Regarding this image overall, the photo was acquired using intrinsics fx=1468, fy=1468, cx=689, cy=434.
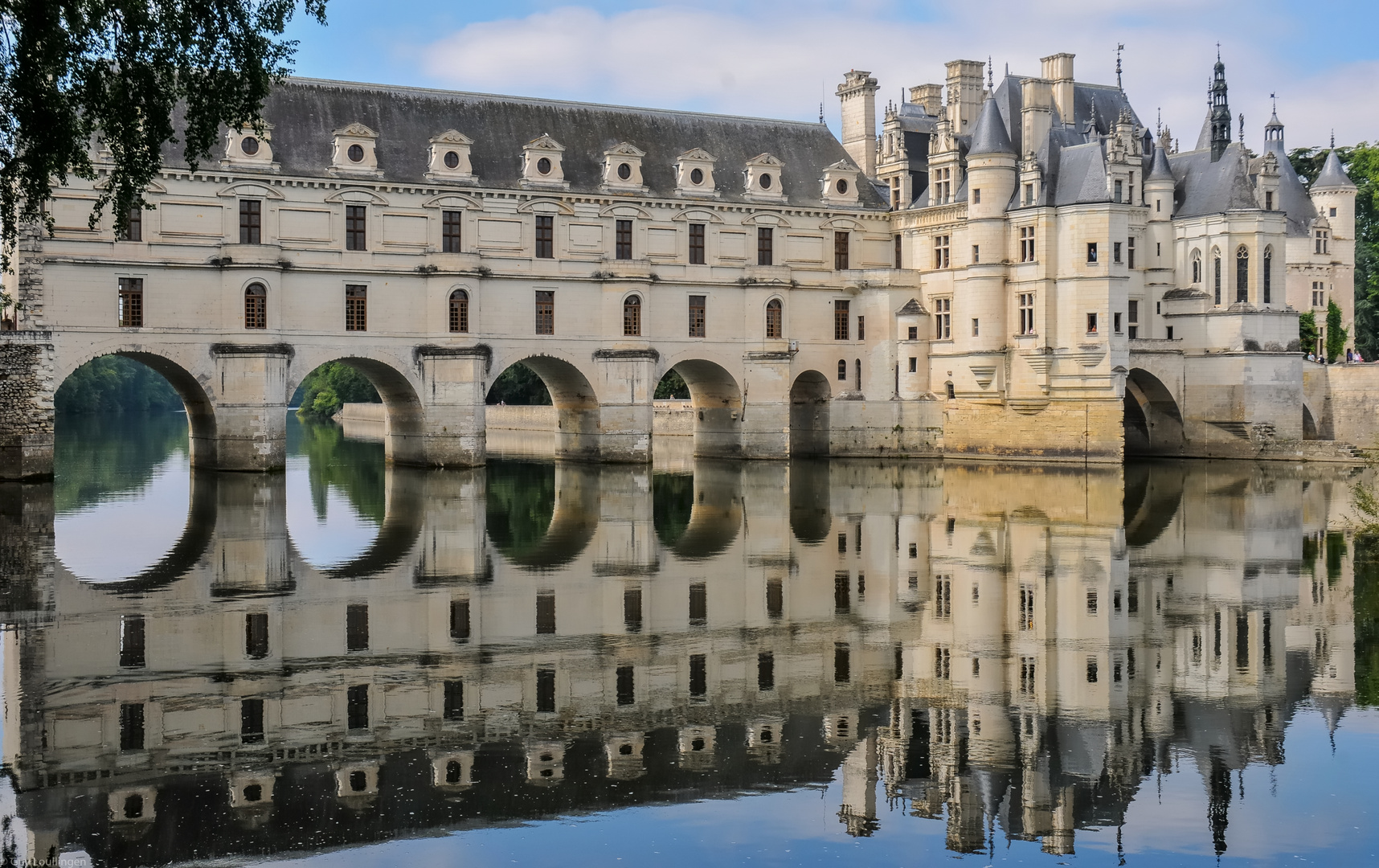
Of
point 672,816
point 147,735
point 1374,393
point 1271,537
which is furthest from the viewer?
point 1374,393

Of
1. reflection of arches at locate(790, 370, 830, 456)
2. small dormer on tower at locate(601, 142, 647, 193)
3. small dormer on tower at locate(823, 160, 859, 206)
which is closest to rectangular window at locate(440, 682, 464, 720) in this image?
small dormer on tower at locate(601, 142, 647, 193)

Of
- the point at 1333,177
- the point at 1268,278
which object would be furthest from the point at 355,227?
the point at 1333,177

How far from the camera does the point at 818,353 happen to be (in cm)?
5203

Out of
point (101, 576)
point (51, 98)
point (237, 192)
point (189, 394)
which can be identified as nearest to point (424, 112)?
point (237, 192)

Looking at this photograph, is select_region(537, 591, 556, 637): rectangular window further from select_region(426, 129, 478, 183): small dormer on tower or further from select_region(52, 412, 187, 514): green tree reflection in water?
select_region(426, 129, 478, 183): small dormer on tower

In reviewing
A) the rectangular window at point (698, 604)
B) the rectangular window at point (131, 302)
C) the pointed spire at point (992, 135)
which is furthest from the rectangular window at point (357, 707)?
the pointed spire at point (992, 135)

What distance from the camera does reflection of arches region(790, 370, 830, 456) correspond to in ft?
173

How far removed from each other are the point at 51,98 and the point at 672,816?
10343 mm

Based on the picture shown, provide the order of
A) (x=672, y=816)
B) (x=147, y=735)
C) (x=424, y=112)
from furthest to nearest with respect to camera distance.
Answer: (x=424, y=112), (x=147, y=735), (x=672, y=816)

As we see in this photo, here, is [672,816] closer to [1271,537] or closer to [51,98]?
[51,98]

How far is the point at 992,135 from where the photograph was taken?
49.2 m

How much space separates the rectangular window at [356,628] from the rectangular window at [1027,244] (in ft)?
113

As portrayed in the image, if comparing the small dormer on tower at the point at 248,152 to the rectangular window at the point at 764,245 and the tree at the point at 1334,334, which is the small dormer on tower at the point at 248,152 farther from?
the tree at the point at 1334,334

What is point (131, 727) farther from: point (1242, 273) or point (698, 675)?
point (1242, 273)
